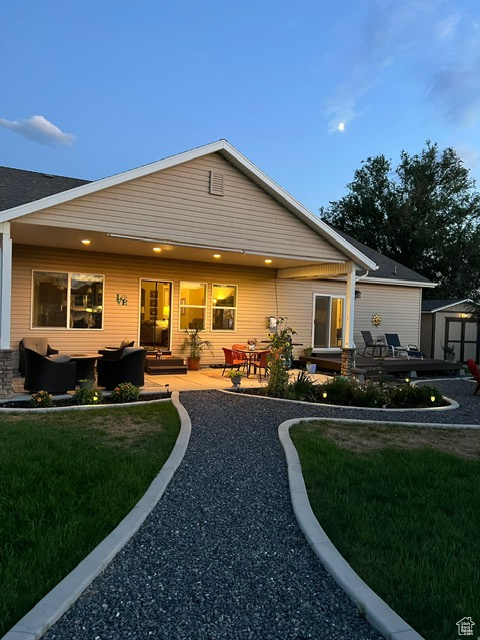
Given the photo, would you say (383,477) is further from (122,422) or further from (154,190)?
(154,190)

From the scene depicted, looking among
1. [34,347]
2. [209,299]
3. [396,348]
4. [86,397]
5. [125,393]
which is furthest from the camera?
[396,348]

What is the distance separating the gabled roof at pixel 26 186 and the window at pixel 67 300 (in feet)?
6.44

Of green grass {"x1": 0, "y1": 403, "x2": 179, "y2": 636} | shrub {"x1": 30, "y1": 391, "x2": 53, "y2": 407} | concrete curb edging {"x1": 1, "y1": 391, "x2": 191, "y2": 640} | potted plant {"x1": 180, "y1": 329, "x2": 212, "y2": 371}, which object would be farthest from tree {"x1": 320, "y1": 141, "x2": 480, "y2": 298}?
concrete curb edging {"x1": 1, "y1": 391, "x2": 191, "y2": 640}

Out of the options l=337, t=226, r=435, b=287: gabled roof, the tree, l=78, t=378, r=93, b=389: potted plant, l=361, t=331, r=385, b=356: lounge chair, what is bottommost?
l=78, t=378, r=93, b=389: potted plant

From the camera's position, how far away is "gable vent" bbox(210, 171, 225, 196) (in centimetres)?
1058

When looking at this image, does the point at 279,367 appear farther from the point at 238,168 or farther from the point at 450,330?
the point at 450,330

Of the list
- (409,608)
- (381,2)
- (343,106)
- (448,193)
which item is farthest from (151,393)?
(448,193)

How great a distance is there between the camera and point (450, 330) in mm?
19906

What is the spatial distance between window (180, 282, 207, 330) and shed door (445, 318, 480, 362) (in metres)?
11.3

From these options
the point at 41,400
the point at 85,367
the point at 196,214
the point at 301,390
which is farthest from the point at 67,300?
the point at 301,390

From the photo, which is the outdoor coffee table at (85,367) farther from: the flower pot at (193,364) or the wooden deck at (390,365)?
the wooden deck at (390,365)

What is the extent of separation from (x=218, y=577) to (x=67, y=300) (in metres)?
10.1

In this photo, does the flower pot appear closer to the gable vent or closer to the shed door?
the gable vent

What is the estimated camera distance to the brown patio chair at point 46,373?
8.34m
